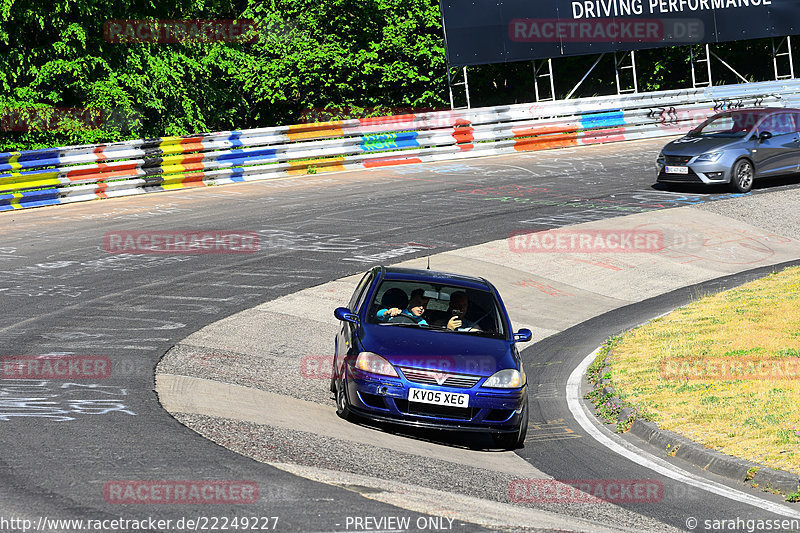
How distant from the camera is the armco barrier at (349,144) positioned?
2116cm

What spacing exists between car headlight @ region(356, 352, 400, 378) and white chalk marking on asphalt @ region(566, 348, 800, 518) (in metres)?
2.29

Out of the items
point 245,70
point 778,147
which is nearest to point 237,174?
point 245,70

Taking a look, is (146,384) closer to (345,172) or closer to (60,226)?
(60,226)

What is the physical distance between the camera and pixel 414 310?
986cm

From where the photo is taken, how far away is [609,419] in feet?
33.3

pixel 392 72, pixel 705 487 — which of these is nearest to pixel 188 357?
pixel 705 487

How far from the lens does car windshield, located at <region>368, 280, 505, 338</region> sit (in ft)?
31.8

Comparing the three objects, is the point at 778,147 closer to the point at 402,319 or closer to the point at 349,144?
the point at 349,144

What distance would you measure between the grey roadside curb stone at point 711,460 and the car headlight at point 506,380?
1498mm

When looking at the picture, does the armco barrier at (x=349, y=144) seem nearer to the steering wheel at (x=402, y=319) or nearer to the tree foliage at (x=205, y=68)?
the tree foliage at (x=205, y=68)

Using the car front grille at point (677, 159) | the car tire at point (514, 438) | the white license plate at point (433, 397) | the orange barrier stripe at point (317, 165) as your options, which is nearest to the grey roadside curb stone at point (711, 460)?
the car tire at point (514, 438)

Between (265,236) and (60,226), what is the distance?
415 cm

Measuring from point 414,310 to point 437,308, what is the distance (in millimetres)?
290

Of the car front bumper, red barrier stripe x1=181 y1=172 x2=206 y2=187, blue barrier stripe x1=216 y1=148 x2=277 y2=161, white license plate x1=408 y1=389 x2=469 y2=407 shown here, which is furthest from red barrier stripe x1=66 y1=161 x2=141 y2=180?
white license plate x1=408 y1=389 x2=469 y2=407
